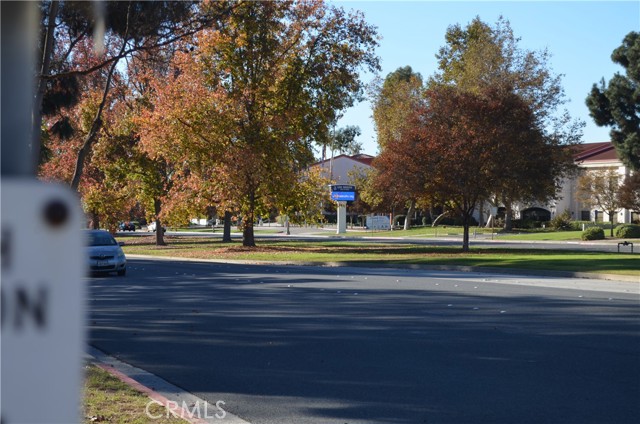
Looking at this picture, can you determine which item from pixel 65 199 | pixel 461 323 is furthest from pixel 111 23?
pixel 65 199

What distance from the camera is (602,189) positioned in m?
68.1

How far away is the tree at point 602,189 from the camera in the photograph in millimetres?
67375

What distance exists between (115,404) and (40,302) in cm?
720

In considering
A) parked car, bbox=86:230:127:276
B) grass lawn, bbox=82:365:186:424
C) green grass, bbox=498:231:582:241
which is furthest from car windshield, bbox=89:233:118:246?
green grass, bbox=498:231:582:241

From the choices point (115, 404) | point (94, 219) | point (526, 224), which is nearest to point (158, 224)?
point (94, 219)

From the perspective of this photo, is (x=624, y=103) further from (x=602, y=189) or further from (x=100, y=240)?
(x=100, y=240)

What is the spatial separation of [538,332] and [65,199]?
12384 millimetres

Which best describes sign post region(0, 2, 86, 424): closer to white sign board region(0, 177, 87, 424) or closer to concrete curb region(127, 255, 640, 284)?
white sign board region(0, 177, 87, 424)

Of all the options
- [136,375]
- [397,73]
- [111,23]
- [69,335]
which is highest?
[397,73]

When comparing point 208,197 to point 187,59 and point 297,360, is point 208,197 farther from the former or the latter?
point 297,360

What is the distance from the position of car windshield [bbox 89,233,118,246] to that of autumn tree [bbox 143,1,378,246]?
13434 millimetres

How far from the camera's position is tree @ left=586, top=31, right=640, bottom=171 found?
168ft

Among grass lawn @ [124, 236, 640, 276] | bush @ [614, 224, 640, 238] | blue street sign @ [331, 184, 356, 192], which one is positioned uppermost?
blue street sign @ [331, 184, 356, 192]

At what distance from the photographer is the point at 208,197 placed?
4244cm
